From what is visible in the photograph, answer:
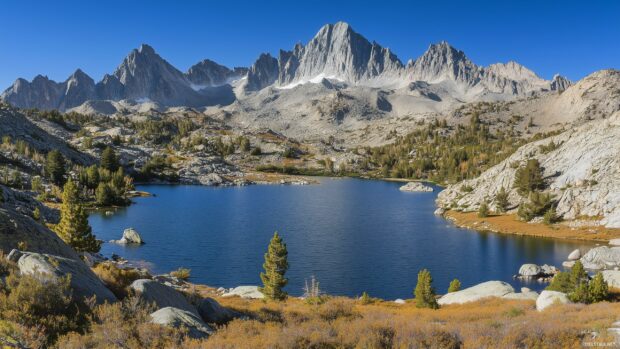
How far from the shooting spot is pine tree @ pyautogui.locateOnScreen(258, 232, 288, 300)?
139 feet

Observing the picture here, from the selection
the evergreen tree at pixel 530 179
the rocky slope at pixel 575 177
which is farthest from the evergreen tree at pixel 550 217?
the evergreen tree at pixel 530 179

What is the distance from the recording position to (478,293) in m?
44.8

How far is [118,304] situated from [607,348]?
1842cm

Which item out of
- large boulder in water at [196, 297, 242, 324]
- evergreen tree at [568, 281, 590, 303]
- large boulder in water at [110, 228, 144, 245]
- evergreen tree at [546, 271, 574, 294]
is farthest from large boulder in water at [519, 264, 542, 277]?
large boulder in water at [110, 228, 144, 245]

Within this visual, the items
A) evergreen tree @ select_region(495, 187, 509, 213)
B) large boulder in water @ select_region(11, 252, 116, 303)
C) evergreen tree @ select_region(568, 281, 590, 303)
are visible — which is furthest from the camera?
evergreen tree @ select_region(495, 187, 509, 213)

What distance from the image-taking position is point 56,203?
102 meters

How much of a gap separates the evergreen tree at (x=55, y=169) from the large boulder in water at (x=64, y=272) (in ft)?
410

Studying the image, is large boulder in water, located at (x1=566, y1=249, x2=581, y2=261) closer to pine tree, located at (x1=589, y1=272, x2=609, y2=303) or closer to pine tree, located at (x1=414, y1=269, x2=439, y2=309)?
pine tree, located at (x1=589, y1=272, x2=609, y2=303)

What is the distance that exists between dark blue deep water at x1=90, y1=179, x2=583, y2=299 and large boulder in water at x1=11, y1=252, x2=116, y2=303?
3717cm

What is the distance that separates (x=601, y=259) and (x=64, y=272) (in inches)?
2847

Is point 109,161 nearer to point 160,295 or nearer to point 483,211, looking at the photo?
point 483,211

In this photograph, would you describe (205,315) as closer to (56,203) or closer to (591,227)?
(591,227)

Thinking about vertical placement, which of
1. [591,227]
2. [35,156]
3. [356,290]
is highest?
[35,156]

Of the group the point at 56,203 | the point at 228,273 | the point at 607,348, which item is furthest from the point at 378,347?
the point at 56,203
